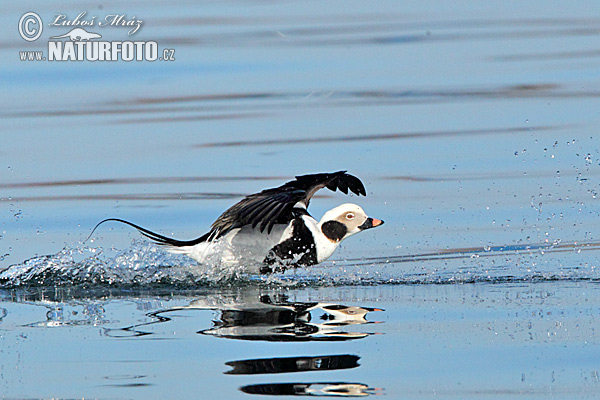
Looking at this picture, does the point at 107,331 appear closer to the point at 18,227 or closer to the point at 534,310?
the point at 534,310

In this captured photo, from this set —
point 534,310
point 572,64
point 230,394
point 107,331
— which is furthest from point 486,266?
point 572,64

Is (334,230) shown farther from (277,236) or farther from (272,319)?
(272,319)

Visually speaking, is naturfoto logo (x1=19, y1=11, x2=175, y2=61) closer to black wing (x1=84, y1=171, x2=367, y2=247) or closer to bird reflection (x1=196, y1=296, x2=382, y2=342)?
black wing (x1=84, y1=171, x2=367, y2=247)

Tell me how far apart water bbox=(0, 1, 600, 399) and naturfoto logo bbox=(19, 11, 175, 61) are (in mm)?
206

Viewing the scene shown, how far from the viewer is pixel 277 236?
7.93 meters

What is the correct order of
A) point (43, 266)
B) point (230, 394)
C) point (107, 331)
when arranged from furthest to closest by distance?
point (43, 266), point (107, 331), point (230, 394)

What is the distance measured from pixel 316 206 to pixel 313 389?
5.73 m

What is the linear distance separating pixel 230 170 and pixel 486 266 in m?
3.77

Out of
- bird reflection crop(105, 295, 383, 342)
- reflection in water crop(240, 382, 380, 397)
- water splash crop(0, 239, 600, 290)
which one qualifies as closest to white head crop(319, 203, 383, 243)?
water splash crop(0, 239, 600, 290)

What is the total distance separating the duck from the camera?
7.63 meters

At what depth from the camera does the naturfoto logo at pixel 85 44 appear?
1705 centimetres

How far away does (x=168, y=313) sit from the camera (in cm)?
605

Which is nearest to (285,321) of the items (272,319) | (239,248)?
(272,319)

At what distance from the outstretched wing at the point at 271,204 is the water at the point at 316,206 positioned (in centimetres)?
36
